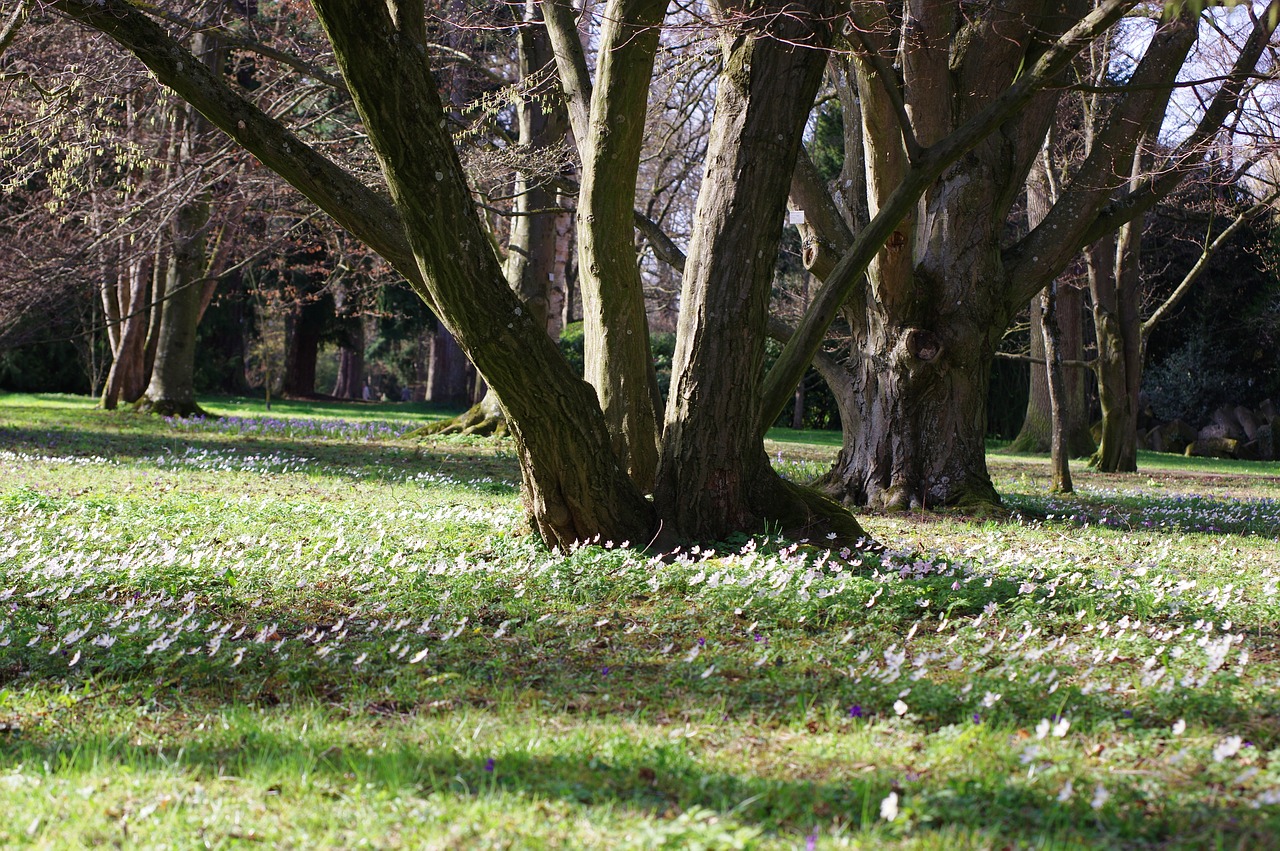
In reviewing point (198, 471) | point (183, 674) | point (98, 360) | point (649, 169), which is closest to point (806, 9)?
point (183, 674)

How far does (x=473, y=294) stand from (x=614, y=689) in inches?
90.4

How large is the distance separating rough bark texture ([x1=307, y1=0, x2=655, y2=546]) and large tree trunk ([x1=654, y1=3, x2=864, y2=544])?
0.37 m

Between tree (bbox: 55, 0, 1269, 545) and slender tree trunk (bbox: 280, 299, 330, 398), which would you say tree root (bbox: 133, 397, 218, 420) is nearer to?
tree (bbox: 55, 0, 1269, 545)

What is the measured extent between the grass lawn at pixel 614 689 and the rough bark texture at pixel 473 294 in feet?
1.03

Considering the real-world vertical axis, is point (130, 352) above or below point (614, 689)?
above

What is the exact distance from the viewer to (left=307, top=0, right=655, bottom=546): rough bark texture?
15.5 feet

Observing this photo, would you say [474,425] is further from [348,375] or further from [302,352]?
[348,375]

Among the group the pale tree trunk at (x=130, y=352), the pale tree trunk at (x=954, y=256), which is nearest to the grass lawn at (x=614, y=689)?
the pale tree trunk at (x=954, y=256)

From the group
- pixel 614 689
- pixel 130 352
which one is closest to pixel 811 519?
pixel 614 689

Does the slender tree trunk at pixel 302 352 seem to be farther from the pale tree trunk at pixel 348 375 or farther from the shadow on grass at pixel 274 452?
the shadow on grass at pixel 274 452

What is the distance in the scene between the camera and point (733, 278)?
20.0 ft

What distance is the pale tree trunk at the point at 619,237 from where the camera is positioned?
23.5ft

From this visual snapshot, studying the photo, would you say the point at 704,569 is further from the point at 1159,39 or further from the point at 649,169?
the point at 649,169

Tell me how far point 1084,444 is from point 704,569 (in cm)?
1767
